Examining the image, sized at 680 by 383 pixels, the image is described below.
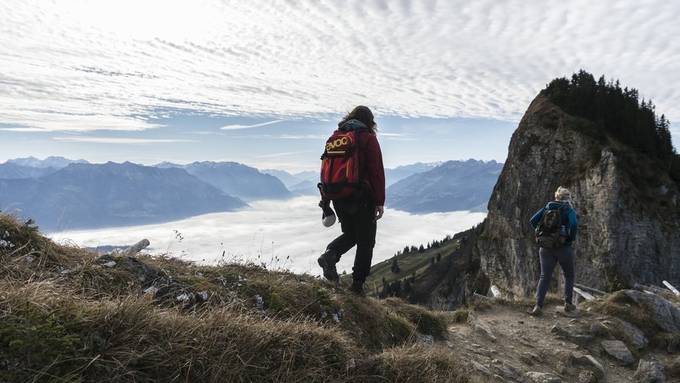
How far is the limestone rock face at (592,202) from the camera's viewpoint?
40.1 m

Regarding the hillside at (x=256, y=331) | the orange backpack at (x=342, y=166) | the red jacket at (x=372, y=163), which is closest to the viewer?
the hillside at (x=256, y=331)

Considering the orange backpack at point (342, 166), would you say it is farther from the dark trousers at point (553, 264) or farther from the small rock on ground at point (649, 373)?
the small rock on ground at point (649, 373)

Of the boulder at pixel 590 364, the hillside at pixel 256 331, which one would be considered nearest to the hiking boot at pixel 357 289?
the hillside at pixel 256 331

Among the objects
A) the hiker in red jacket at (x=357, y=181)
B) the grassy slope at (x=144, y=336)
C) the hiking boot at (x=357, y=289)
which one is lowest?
the hiking boot at (x=357, y=289)

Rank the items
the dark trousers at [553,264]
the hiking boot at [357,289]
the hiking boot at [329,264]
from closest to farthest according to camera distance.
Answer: the hiking boot at [329,264] < the hiking boot at [357,289] < the dark trousers at [553,264]

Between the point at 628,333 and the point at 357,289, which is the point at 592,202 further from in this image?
the point at 357,289

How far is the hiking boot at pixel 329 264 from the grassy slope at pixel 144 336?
6.31 feet

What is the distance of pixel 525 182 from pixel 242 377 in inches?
2458

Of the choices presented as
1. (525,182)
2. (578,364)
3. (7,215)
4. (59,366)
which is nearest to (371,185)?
(59,366)

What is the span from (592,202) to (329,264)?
154 ft

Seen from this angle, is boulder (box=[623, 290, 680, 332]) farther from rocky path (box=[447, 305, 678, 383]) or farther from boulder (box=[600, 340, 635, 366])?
boulder (box=[600, 340, 635, 366])

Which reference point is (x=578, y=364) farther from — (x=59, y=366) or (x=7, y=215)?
(x=7, y=215)

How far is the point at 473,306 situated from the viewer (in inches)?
460

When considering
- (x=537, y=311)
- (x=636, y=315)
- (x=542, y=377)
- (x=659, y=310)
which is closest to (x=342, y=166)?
(x=542, y=377)
